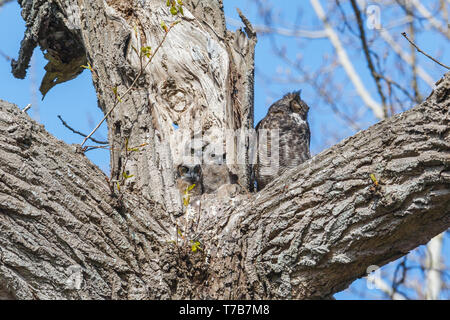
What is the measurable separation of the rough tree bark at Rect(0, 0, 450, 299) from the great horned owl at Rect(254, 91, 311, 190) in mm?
1593

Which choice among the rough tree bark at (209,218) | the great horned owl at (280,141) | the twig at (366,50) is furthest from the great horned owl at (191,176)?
the twig at (366,50)

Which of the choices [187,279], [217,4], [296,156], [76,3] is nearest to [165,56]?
[217,4]

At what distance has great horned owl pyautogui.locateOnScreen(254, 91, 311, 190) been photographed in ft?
12.5

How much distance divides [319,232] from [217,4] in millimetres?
1600

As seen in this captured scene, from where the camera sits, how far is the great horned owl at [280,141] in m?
3.80

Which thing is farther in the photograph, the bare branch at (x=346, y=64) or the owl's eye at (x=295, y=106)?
the bare branch at (x=346, y=64)

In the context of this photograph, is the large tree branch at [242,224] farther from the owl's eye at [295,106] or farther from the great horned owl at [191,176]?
the owl's eye at [295,106]

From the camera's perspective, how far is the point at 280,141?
13.2 feet

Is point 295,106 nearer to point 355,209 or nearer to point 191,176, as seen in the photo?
point 191,176

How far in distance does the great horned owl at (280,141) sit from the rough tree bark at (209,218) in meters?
1.59

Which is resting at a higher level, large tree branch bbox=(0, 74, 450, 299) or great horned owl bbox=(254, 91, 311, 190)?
great horned owl bbox=(254, 91, 311, 190)

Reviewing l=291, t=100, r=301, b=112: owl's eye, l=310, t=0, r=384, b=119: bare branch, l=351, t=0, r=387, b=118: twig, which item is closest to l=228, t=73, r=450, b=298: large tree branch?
l=351, t=0, r=387, b=118: twig

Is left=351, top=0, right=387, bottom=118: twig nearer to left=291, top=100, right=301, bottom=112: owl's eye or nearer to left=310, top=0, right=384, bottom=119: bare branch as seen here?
left=291, top=100, right=301, bottom=112: owl's eye
